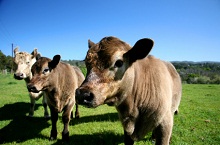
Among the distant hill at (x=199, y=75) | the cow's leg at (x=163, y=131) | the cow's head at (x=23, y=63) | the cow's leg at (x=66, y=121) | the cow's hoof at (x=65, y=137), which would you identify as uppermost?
the cow's head at (x=23, y=63)

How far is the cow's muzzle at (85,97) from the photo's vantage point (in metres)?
2.89

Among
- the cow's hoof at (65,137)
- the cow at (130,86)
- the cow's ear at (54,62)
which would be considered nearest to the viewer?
the cow at (130,86)

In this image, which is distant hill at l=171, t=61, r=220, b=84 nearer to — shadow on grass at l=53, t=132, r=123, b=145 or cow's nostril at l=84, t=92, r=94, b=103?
shadow on grass at l=53, t=132, r=123, b=145

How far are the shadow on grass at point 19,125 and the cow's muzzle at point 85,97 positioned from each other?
488 cm

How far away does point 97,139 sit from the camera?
257 inches

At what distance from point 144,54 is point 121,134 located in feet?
13.5

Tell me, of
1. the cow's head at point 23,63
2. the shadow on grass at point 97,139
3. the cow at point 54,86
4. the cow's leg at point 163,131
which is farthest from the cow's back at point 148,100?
the cow's head at point 23,63

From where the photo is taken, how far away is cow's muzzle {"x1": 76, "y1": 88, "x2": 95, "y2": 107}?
9.48 feet

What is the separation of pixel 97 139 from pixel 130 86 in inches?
134

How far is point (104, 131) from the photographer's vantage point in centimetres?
716

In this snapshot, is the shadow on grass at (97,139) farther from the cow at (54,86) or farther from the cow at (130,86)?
the cow at (130,86)

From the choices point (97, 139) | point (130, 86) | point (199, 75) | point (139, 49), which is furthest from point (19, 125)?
point (199, 75)

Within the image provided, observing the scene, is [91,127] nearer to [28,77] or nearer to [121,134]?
[121,134]

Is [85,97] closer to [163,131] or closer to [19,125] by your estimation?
[163,131]
